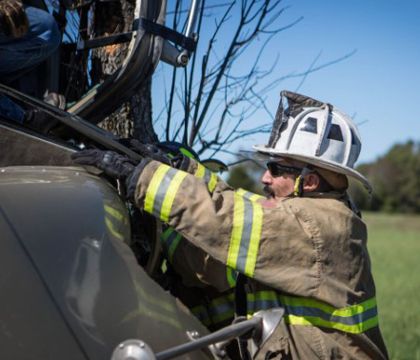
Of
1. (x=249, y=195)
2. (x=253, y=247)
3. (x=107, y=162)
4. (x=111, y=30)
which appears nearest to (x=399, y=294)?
(x=249, y=195)

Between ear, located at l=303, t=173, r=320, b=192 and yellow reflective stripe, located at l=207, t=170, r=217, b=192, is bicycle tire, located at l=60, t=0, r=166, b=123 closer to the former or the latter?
yellow reflective stripe, located at l=207, t=170, r=217, b=192

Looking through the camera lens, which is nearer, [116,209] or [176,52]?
[116,209]

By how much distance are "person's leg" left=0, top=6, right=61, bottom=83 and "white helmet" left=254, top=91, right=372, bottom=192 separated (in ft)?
3.23

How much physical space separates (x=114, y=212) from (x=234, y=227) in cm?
44

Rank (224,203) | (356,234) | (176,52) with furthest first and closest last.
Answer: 1. (176,52)
2. (356,234)
3. (224,203)

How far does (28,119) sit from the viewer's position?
250 cm

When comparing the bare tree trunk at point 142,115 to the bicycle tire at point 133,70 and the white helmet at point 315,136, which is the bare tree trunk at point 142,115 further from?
the white helmet at point 315,136

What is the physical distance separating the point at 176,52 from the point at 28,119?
704mm

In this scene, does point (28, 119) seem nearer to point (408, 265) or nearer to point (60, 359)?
point (60, 359)

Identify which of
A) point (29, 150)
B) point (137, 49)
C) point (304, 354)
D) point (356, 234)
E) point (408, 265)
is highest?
point (137, 49)

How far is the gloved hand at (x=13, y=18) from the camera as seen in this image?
94.3 inches

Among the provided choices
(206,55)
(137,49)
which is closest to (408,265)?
(206,55)

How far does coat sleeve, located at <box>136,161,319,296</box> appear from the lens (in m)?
2.30

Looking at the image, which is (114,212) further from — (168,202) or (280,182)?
(280,182)
